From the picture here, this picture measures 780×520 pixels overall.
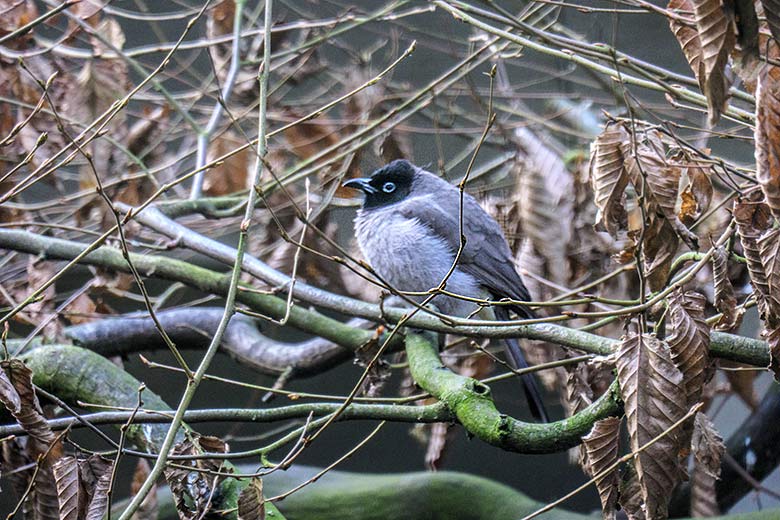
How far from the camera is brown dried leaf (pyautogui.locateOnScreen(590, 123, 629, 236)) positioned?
86.8 inches

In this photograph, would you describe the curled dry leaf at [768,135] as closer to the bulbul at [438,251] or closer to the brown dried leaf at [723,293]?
the brown dried leaf at [723,293]

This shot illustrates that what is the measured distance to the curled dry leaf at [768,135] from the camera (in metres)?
1.57

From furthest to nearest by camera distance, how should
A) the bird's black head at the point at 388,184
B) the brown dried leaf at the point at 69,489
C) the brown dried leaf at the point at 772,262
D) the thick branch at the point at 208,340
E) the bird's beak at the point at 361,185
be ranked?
the bird's black head at the point at 388,184 < the bird's beak at the point at 361,185 < the thick branch at the point at 208,340 < the brown dried leaf at the point at 69,489 < the brown dried leaf at the point at 772,262

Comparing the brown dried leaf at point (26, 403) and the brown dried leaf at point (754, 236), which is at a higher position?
the brown dried leaf at point (754, 236)

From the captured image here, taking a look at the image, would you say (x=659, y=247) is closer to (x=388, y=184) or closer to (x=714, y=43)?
A: (x=714, y=43)

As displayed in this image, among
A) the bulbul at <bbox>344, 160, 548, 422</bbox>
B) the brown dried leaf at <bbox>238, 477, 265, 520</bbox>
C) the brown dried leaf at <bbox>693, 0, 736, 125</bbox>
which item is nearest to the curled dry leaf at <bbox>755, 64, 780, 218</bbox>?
the brown dried leaf at <bbox>693, 0, 736, 125</bbox>

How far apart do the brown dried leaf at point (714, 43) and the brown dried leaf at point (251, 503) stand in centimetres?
133

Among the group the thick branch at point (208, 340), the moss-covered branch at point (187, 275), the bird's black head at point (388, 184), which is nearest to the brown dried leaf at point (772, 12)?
the moss-covered branch at point (187, 275)

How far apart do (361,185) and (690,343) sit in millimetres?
2691

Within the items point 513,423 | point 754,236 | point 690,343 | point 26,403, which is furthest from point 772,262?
point 26,403

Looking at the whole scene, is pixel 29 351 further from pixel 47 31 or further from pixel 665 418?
pixel 47 31

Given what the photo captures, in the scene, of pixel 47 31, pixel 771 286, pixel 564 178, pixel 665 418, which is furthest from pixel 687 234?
pixel 47 31

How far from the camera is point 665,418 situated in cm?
189

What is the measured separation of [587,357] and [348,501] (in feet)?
8.18
